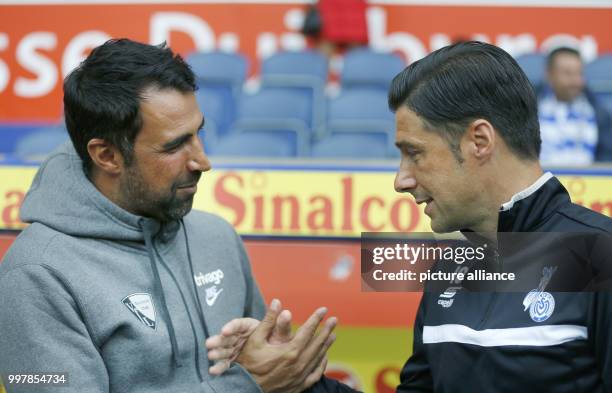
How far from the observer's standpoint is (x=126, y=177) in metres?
2.19

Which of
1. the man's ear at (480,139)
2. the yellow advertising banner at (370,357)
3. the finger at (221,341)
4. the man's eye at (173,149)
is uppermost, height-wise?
the man's ear at (480,139)

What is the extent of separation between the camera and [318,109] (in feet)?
21.5

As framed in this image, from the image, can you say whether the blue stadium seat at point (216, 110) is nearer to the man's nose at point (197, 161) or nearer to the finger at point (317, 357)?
the man's nose at point (197, 161)

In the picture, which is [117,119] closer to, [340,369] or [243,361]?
[243,361]

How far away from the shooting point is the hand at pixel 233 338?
203 centimetres

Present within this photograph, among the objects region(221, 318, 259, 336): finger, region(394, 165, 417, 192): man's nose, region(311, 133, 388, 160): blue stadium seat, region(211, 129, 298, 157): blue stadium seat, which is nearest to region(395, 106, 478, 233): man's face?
region(394, 165, 417, 192): man's nose

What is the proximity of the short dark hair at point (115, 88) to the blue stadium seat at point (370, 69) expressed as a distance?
480 centimetres

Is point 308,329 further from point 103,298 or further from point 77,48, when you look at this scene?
point 77,48

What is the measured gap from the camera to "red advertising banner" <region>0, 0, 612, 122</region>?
25.7 ft

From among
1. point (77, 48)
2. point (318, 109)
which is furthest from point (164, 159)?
point (77, 48)

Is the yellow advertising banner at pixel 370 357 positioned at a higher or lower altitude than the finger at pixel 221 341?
lower

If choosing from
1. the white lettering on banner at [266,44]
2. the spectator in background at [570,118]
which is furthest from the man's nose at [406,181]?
the white lettering on banner at [266,44]

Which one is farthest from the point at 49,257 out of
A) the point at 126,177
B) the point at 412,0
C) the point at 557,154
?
the point at 412,0

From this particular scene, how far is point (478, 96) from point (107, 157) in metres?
0.97
